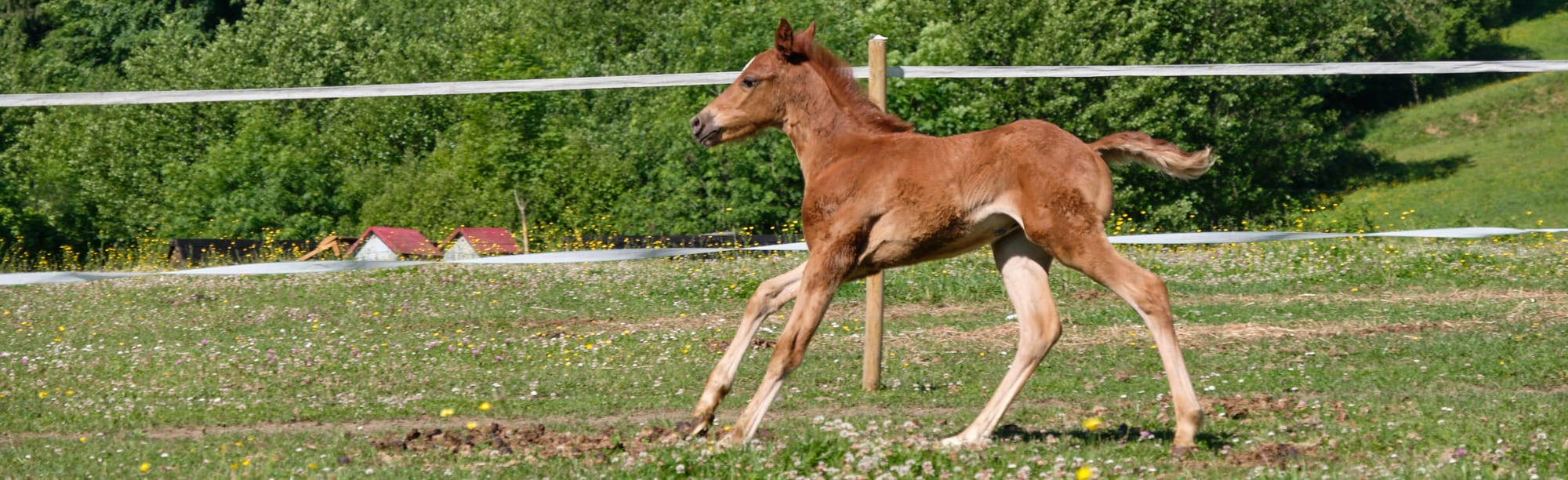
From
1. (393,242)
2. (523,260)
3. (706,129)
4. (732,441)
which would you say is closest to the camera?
(732,441)

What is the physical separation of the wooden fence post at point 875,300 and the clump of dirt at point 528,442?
85.9 inches

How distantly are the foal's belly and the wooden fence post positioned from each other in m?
1.83

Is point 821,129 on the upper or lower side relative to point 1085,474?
upper

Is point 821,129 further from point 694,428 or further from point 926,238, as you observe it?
point 694,428

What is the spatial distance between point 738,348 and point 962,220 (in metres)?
1.20

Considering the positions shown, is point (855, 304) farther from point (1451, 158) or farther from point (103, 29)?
point (103, 29)

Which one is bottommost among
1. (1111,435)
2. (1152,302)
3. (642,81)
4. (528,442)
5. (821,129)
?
(1111,435)

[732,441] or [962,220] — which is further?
[962,220]

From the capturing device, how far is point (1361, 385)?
29.3ft

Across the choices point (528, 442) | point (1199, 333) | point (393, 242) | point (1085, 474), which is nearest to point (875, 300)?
point (528, 442)

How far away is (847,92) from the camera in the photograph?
755 centimetres

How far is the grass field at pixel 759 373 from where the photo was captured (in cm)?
654

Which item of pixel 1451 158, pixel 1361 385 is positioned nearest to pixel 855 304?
pixel 1361 385

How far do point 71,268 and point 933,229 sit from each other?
20.2 meters
